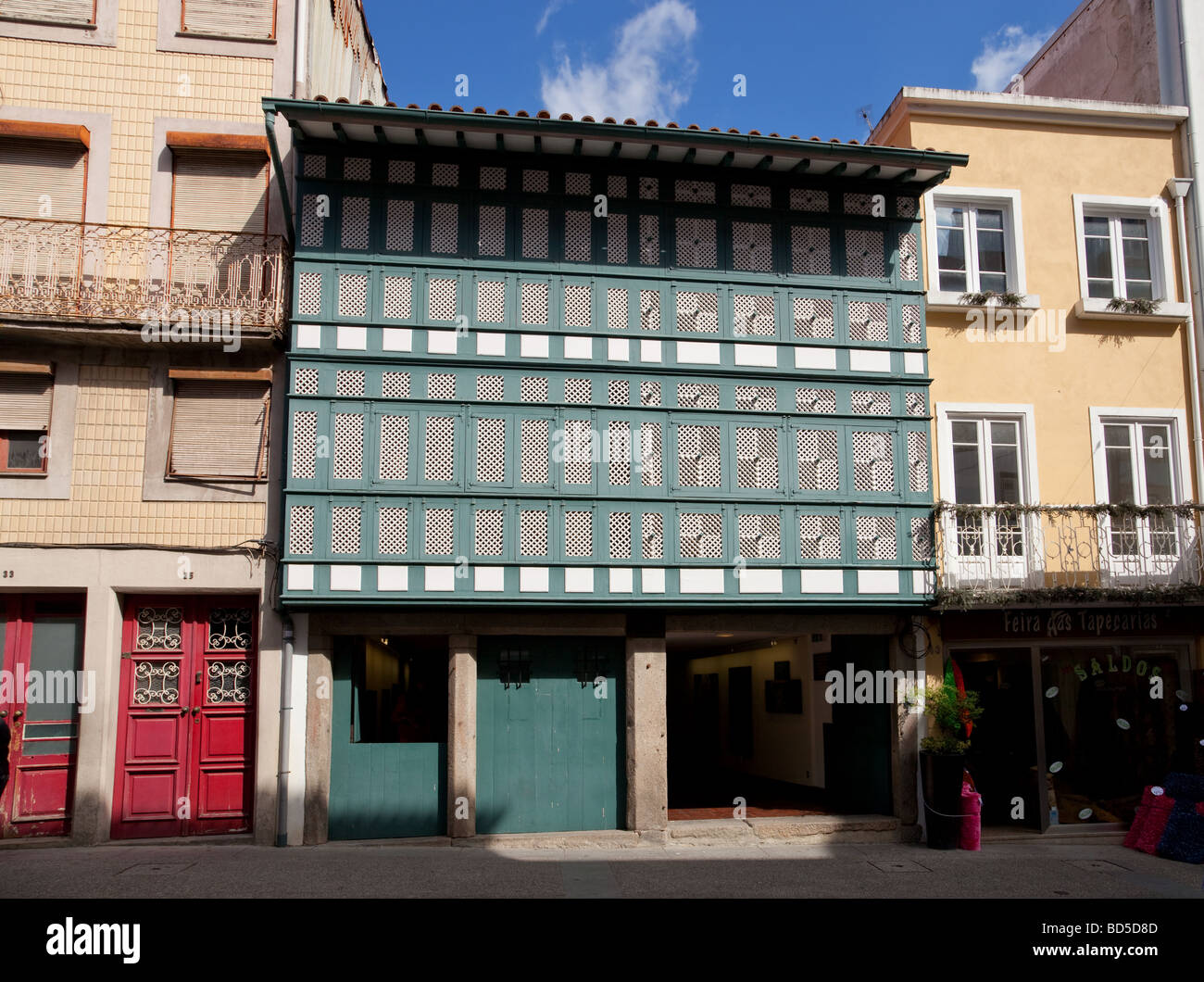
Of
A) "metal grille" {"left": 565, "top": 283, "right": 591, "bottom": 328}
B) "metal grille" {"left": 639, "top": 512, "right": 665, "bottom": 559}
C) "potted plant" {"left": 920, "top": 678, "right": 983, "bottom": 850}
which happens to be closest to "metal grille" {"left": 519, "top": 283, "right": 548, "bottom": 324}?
"metal grille" {"left": 565, "top": 283, "right": 591, "bottom": 328}

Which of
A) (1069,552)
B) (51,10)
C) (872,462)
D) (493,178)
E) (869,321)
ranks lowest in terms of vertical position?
(1069,552)

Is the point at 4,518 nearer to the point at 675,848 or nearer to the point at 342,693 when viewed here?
the point at 342,693

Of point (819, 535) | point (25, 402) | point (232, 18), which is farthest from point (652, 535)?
point (232, 18)

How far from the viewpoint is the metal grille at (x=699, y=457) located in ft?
40.3

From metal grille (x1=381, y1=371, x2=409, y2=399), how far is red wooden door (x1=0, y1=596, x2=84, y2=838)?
4.11 m

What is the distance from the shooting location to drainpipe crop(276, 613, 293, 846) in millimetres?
11375

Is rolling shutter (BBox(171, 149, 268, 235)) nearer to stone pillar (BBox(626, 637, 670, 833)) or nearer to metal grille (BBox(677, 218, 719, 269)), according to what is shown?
metal grille (BBox(677, 218, 719, 269))

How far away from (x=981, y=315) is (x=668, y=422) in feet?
14.4

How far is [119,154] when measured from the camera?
12.2m

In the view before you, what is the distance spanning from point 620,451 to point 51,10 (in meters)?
8.41

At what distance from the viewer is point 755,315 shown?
12750 millimetres

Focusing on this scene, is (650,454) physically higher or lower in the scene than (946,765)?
higher

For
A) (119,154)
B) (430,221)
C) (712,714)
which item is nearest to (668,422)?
(430,221)

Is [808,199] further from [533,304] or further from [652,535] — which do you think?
[652,535]
